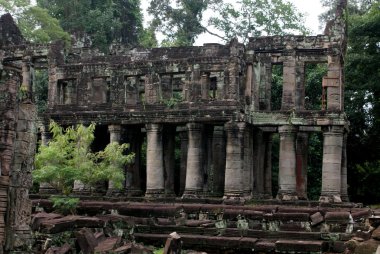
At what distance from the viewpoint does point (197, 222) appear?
18.5 m

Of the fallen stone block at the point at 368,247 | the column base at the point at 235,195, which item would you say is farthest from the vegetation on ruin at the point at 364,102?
the fallen stone block at the point at 368,247

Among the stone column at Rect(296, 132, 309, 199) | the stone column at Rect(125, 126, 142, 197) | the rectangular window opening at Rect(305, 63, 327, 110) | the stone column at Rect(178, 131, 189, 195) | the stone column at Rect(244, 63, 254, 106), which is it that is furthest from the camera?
the rectangular window opening at Rect(305, 63, 327, 110)

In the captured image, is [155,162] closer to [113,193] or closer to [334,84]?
[113,193]

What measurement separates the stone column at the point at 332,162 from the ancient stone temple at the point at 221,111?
0.04m

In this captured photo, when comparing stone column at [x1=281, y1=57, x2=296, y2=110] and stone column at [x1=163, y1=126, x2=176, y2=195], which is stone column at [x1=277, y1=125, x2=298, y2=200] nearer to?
stone column at [x1=281, y1=57, x2=296, y2=110]

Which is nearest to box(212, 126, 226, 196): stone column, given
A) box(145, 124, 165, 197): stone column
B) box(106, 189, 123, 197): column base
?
box(145, 124, 165, 197): stone column

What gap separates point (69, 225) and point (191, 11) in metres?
35.6

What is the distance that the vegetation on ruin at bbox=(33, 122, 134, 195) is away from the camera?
20.6 m

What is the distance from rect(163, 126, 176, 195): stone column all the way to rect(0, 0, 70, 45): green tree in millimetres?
14272

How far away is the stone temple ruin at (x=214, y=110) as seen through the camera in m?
26.0

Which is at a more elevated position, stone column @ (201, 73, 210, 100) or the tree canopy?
the tree canopy

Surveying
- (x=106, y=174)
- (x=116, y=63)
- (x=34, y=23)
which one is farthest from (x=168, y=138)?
(x=34, y=23)

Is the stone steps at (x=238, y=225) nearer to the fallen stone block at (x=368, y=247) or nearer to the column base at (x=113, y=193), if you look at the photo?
the fallen stone block at (x=368, y=247)

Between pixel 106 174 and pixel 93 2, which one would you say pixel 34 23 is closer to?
pixel 93 2
